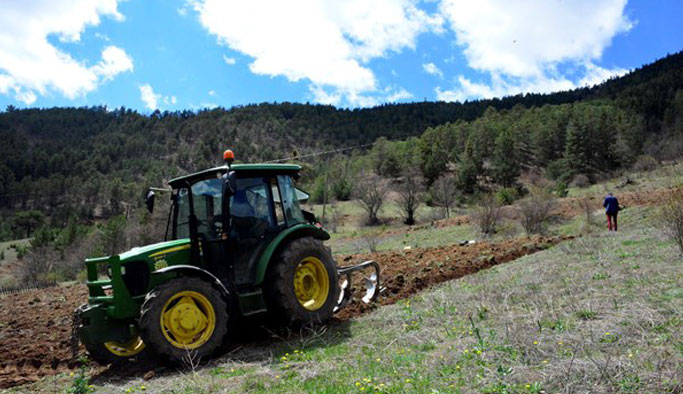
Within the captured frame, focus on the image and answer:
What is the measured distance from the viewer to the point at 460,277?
10.6 m

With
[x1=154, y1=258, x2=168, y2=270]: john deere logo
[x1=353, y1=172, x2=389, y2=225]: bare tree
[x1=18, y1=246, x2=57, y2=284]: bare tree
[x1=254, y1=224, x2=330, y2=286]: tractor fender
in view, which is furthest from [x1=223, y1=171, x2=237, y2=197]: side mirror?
[x1=353, y1=172, x2=389, y2=225]: bare tree

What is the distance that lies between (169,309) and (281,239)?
5.76 feet

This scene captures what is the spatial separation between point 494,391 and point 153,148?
144 meters

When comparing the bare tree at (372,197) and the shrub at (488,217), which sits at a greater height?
the bare tree at (372,197)

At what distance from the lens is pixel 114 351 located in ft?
20.0

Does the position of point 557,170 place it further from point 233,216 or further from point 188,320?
point 188,320

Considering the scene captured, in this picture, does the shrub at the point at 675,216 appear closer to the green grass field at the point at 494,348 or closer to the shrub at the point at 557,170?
the green grass field at the point at 494,348

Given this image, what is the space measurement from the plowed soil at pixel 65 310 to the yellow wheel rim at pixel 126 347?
1.60 feet

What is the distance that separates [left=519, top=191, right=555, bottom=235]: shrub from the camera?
79.3 feet

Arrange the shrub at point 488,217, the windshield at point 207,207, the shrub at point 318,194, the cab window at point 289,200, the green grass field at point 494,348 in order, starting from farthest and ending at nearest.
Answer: the shrub at point 318,194 → the shrub at point 488,217 → the cab window at point 289,200 → the windshield at point 207,207 → the green grass field at point 494,348

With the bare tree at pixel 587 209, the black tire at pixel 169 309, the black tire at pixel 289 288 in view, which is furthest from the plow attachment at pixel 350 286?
the bare tree at pixel 587 209

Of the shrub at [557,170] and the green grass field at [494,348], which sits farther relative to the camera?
the shrub at [557,170]

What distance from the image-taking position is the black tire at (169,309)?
5508 mm

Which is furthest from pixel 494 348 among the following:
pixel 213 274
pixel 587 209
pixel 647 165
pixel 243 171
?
pixel 647 165
